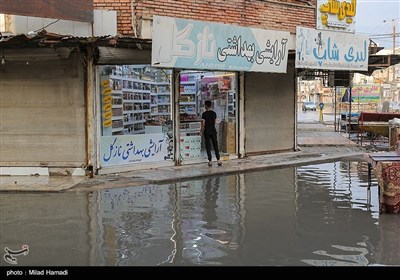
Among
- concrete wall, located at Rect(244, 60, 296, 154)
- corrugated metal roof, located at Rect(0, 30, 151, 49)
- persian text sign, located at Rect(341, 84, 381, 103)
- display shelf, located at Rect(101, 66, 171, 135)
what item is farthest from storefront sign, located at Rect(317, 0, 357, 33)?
persian text sign, located at Rect(341, 84, 381, 103)

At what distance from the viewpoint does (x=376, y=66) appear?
1728 centimetres

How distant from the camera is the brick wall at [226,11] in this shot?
11.8m

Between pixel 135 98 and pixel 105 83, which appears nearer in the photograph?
pixel 105 83

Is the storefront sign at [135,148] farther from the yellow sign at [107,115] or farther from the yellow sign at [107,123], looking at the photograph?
the yellow sign at [107,115]

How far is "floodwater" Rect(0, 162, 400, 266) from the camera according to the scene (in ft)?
18.3

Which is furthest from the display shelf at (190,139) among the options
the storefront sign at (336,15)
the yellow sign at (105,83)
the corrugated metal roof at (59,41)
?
the storefront sign at (336,15)

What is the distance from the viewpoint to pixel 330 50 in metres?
15.4

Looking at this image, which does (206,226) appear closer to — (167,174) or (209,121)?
(167,174)

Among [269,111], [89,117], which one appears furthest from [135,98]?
[269,111]

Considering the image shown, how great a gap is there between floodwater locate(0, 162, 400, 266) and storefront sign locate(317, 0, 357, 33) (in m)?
7.12

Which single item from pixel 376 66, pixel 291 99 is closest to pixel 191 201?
pixel 291 99

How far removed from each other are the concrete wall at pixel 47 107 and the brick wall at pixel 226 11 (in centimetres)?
164

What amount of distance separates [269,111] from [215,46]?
13.3 ft
